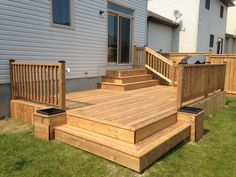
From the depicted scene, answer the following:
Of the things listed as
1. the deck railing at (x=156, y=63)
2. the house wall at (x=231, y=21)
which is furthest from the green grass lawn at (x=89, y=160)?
the house wall at (x=231, y=21)

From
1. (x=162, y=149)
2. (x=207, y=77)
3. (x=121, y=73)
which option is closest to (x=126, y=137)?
(x=162, y=149)

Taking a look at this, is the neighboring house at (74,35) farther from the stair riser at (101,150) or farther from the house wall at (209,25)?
the house wall at (209,25)

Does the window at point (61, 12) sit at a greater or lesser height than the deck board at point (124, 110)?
greater

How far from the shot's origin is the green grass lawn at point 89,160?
2.68m

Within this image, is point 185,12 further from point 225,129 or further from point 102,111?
point 102,111

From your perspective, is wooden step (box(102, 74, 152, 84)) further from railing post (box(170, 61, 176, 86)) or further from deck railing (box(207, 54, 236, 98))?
deck railing (box(207, 54, 236, 98))

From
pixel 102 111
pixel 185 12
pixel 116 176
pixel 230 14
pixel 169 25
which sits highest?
pixel 230 14

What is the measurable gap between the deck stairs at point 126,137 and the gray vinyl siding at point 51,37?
2.11m

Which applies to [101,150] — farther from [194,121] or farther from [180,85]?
[180,85]

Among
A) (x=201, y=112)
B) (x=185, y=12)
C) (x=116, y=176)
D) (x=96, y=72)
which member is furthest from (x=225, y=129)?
(x=185, y=12)

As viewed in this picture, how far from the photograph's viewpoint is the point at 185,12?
13.5 m

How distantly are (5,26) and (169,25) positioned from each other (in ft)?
34.0

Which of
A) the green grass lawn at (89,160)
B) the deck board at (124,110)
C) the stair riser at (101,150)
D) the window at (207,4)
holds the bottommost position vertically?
the green grass lawn at (89,160)

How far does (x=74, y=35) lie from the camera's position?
6.05 meters
